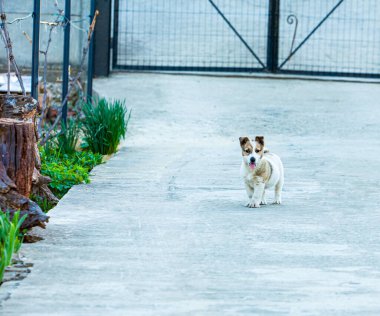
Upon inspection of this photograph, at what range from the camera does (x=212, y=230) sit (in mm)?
7855

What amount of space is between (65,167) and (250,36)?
9.10 metres

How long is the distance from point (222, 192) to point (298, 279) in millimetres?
3253

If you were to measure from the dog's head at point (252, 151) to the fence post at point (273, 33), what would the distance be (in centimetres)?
962

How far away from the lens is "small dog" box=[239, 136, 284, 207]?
28.7 ft

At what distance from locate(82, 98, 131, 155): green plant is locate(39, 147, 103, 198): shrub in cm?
31

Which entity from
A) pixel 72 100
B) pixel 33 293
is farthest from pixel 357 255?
pixel 72 100

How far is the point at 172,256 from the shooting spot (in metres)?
6.98

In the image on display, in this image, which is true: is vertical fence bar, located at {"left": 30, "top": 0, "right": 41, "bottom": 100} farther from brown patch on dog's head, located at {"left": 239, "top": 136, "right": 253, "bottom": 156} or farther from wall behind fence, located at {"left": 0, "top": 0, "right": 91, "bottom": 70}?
wall behind fence, located at {"left": 0, "top": 0, "right": 91, "bottom": 70}

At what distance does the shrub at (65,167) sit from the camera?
986 cm

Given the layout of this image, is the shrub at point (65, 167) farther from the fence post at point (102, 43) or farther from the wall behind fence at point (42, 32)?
the fence post at point (102, 43)

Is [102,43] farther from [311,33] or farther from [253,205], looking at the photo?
[253,205]

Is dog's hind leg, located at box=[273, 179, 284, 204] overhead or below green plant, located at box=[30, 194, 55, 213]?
overhead

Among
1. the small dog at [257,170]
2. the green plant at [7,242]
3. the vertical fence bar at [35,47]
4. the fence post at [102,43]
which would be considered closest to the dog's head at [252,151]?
the small dog at [257,170]

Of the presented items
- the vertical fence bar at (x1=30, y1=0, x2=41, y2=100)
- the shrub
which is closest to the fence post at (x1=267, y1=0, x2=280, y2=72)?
the shrub
